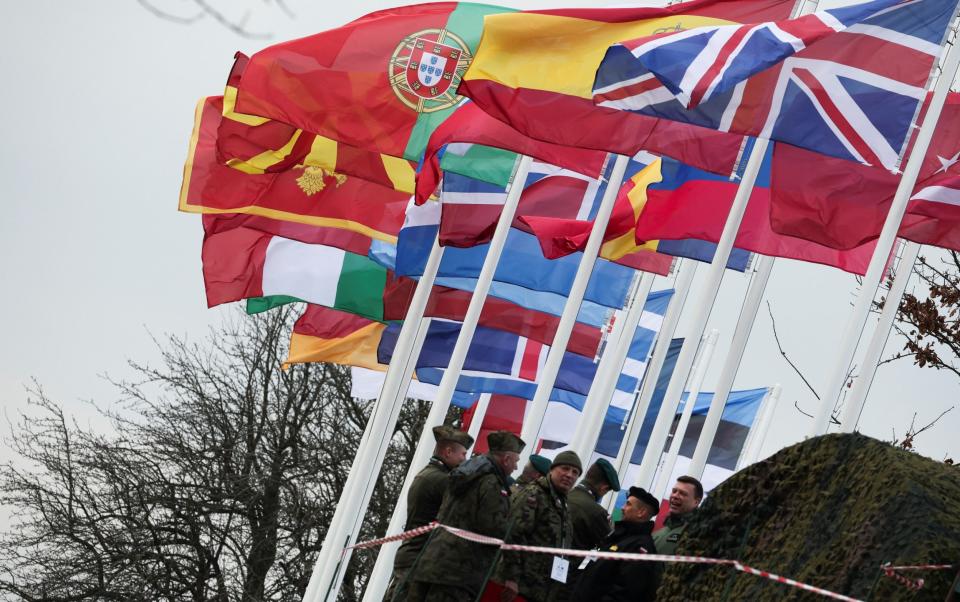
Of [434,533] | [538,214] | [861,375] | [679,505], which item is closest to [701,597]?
[679,505]

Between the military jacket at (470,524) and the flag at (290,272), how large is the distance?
10.6 metres

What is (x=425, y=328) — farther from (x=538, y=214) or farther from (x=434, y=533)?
(x=434, y=533)

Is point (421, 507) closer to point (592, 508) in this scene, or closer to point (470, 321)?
point (592, 508)

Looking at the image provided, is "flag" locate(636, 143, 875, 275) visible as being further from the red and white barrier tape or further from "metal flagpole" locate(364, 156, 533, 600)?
the red and white barrier tape

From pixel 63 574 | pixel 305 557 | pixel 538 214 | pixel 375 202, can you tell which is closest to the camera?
pixel 538 214

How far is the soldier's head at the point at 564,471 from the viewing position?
970cm

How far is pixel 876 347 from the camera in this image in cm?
1171

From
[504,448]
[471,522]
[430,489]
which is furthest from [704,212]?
[471,522]

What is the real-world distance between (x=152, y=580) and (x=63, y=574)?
1718mm

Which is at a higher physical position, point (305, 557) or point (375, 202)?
point (375, 202)

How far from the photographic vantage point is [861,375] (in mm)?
11555

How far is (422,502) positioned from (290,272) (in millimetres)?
10311

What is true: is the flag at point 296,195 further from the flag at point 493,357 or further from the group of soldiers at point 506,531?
the group of soldiers at point 506,531

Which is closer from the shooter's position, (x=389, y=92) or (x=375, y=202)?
(x=389, y=92)
